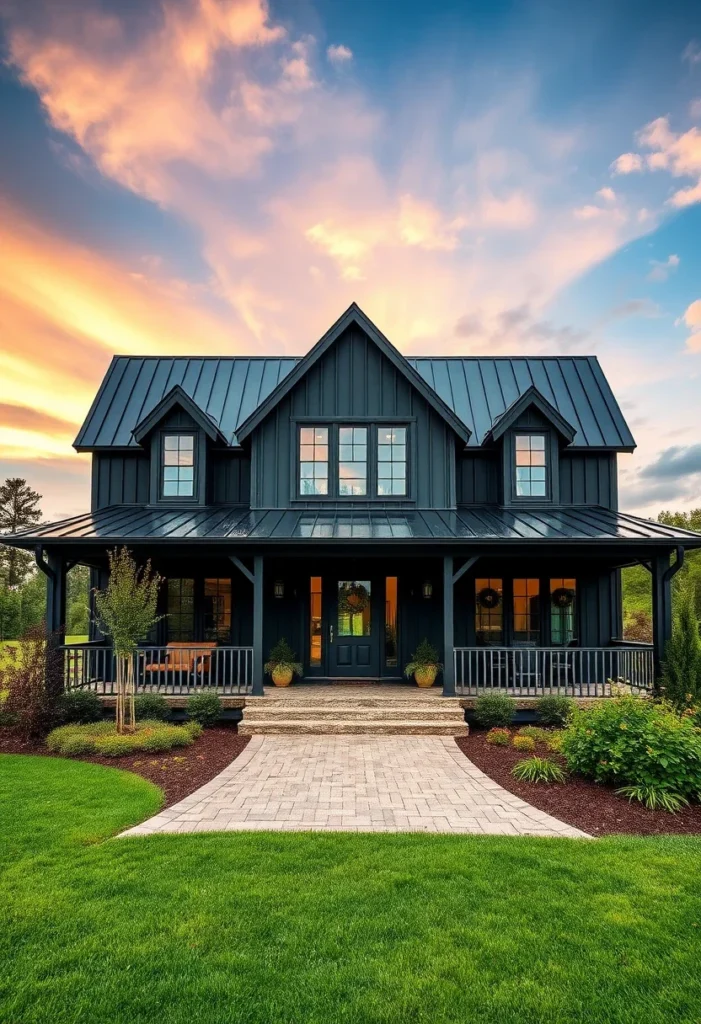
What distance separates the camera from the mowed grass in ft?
10.3

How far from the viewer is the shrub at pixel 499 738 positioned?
955 centimetres

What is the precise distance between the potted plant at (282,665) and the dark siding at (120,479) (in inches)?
214

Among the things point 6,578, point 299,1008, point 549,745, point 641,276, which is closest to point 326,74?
point 641,276

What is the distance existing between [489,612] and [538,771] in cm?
591

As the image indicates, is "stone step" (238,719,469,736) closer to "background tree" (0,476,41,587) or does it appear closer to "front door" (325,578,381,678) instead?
"front door" (325,578,381,678)

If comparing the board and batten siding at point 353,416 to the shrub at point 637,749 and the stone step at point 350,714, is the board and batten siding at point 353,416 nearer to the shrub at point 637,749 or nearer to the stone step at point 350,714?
the stone step at point 350,714

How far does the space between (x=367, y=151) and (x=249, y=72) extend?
353cm

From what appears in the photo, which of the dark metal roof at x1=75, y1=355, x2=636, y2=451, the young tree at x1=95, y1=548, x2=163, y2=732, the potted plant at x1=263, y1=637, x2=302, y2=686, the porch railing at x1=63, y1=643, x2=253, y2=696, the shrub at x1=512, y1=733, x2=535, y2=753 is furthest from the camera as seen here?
the dark metal roof at x1=75, y1=355, x2=636, y2=451

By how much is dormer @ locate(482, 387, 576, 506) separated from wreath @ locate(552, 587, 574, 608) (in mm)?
2290

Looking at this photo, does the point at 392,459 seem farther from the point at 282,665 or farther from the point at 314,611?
the point at 282,665

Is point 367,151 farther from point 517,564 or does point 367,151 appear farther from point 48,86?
point 517,564

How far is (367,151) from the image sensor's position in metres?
15.0

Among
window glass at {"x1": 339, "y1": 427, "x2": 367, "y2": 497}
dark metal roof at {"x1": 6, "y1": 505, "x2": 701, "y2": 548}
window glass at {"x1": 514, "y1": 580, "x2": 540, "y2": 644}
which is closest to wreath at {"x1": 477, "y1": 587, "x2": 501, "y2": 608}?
window glass at {"x1": 514, "y1": 580, "x2": 540, "y2": 644}

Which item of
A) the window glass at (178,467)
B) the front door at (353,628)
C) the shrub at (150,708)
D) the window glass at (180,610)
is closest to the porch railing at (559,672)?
the front door at (353,628)
